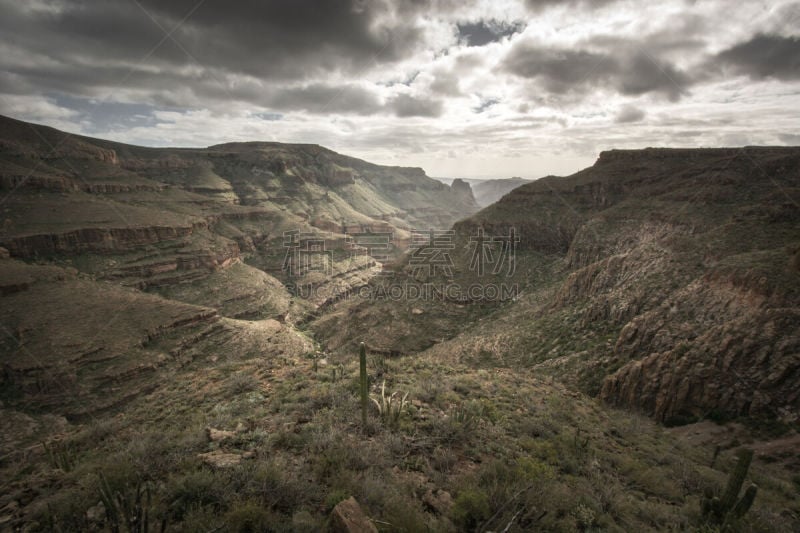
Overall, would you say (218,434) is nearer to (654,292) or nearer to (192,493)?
(192,493)

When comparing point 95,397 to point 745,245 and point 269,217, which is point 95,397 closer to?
point 745,245

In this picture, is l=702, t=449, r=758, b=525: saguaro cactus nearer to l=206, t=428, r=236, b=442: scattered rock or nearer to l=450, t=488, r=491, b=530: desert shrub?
l=450, t=488, r=491, b=530: desert shrub

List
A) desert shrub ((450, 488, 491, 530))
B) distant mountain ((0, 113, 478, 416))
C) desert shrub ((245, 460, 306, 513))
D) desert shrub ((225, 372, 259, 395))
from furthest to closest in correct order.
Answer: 1. distant mountain ((0, 113, 478, 416))
2. desert shrub ((225, 372, 259, 395))
3. desert shrub ((450, 488, 491, 530))
4. desert shrub ((245, 460, 306, 513))

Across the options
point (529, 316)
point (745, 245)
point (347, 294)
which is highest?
point (745, 245)

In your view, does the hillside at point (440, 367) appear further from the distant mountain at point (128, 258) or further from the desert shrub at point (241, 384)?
the distant mountain at point (128, 258)

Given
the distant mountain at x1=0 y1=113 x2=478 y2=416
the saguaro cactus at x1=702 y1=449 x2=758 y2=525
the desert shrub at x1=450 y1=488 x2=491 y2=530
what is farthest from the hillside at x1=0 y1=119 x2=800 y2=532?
the distant mountain at x1=0 y1=113 x2=478 y2=416

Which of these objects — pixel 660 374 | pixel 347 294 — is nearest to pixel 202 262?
pixel 347 294
